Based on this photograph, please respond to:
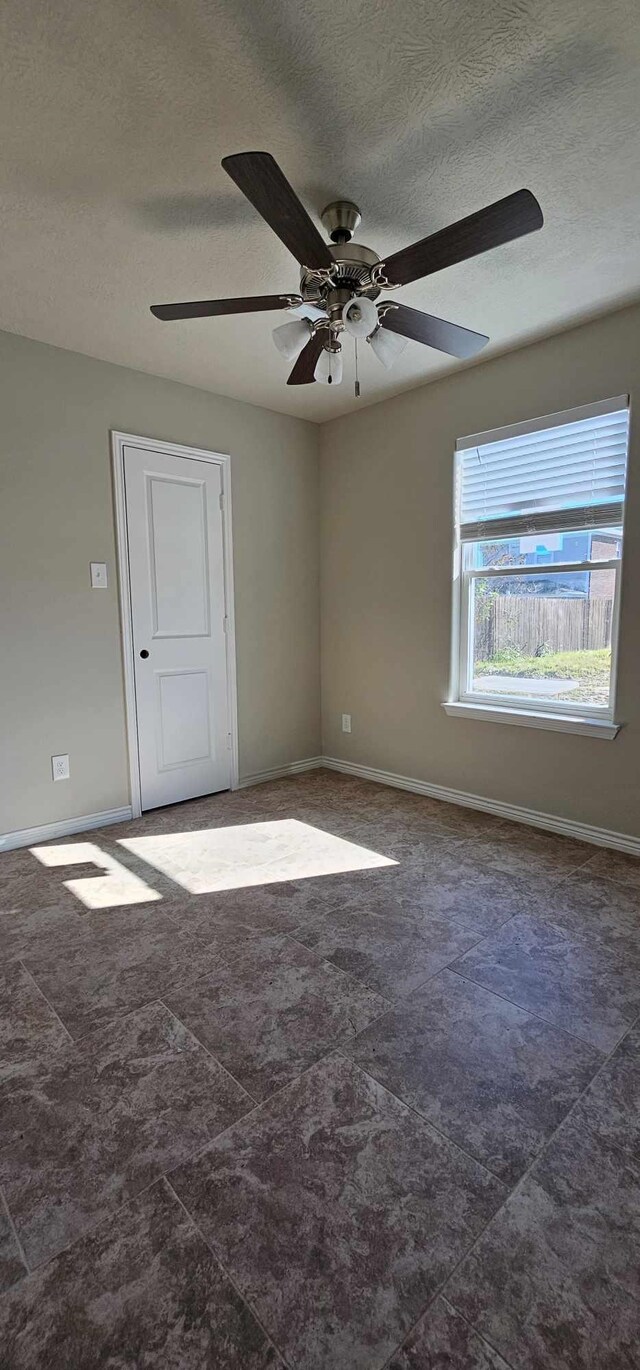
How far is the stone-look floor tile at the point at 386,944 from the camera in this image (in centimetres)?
188

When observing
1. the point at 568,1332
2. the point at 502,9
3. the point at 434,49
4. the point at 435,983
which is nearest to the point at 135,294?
the point at 434,49

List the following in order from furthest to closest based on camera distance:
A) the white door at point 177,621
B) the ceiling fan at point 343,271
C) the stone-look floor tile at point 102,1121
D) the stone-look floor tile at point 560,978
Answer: the white door at point 177,621
the stone-look floor tile at point 560,978
the ceiling fan at point 343,271
the stone-look floor tile at point 102,1121

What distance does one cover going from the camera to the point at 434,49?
138 centimetres

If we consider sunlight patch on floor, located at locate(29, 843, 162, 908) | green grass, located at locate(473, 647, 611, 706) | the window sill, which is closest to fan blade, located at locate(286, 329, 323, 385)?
green grass, located at locate(473, 647, 611, 706)

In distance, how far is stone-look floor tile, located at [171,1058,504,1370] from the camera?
973 millimetres

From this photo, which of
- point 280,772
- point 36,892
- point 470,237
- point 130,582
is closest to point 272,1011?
point 36,892

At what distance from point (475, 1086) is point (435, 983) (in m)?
0.40

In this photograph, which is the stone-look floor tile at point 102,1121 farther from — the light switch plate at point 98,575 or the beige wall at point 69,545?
the light switch plate at point 98,575

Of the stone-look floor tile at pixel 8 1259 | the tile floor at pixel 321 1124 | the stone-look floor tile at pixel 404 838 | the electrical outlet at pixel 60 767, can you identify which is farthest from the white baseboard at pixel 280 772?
the stone-look floor tile at pixel 8 1259

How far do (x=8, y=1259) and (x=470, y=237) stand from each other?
250 centimetres

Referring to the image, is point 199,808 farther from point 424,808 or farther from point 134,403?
point 134,403

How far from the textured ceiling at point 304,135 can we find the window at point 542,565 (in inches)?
25.8

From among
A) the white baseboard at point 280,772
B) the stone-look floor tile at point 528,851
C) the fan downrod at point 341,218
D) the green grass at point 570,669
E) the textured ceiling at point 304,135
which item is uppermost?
the textured ceiling at point 304,135

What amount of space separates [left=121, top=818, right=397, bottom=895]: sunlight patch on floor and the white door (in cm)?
58
